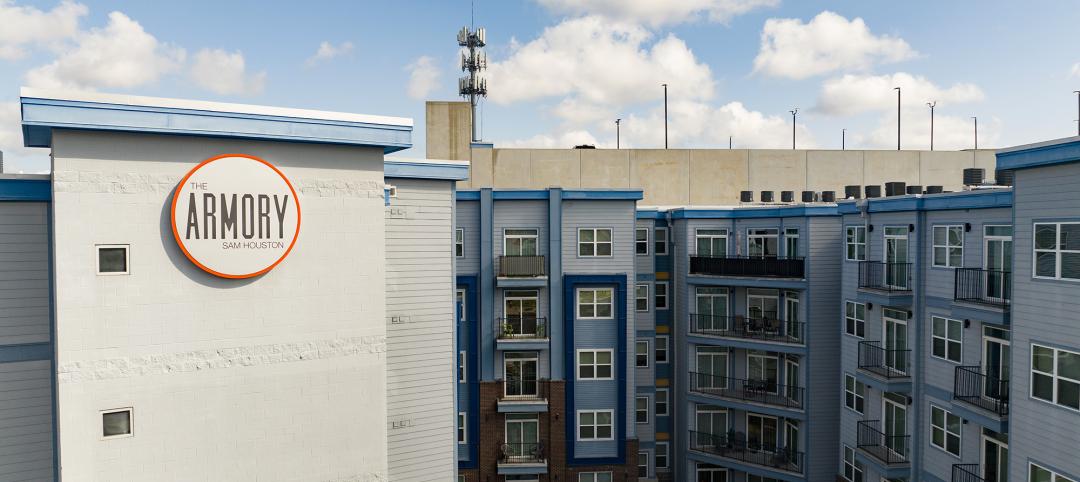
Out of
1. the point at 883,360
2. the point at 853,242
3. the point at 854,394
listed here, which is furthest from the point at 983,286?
the point at 854,394

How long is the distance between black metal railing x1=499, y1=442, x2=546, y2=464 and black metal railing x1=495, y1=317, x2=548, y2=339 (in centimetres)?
532

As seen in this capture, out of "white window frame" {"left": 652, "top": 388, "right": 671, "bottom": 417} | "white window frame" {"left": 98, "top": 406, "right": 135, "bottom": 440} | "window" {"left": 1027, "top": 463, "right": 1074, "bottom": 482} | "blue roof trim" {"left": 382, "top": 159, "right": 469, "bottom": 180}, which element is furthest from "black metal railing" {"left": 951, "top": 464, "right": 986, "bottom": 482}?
"white window frame" {"left": 98, "top": 406, "right": 135, "bottom": 440}

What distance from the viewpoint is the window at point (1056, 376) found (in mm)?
16109

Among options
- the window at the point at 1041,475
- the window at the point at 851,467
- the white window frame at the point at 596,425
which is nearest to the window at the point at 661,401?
the white window frame at the point at 596,425

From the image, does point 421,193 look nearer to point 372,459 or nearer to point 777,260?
point 372,459

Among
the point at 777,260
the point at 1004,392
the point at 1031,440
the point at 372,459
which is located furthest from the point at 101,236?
the point at 777,260

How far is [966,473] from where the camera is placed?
21.9 metres

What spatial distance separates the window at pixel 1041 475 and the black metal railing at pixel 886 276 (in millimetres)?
8780

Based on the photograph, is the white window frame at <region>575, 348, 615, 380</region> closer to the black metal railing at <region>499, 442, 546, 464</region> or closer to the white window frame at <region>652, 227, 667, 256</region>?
the black metal railing at <region>499, 442, 546, 464</region>

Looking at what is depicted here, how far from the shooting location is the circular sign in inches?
539

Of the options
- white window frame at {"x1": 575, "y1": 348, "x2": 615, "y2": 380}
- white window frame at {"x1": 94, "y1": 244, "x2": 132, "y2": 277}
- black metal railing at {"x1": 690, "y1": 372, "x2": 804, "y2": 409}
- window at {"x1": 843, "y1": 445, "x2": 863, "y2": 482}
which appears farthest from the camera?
black metal railing at {"x1": 690, "y1": 372, "x2": 804, "y2": 409}

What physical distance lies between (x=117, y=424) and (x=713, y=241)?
93.4 ft

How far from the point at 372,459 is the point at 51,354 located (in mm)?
7673

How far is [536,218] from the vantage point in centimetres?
3016
